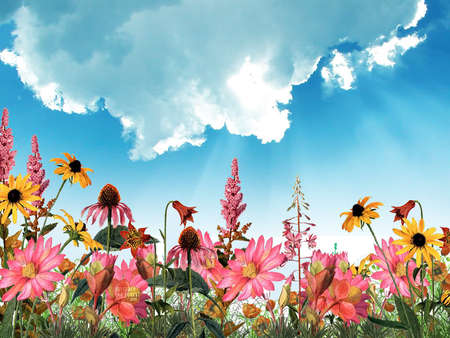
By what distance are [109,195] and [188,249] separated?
1.17ft

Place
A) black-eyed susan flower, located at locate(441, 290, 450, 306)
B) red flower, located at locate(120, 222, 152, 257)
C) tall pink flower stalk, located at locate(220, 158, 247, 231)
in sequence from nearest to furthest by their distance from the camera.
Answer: red flower, located at locate(120, 222, 152, 257) → black-eyed susan flower, located at locate(441, 290, 450, 306) → tall pink flower stalk, located at locate(220, 158, 247, 231)

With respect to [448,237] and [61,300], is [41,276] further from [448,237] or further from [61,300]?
[448,237]

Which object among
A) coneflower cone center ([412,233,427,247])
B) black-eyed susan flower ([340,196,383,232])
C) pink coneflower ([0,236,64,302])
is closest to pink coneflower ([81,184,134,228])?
pink coneflower ([0,236,64,302])

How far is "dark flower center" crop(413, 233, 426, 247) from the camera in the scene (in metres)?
1.30

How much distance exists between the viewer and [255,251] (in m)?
1.24

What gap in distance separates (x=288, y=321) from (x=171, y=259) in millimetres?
527

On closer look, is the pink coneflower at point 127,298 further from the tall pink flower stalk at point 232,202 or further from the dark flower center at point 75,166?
the tall pink flower stalk at point 232,202

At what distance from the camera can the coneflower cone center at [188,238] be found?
46.3 inches

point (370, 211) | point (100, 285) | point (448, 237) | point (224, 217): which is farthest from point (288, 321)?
point (224, 217)

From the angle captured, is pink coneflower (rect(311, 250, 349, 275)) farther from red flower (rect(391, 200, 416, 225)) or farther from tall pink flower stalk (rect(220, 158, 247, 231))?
tall pink flower stalk (rect(220, 158, 247, 231))

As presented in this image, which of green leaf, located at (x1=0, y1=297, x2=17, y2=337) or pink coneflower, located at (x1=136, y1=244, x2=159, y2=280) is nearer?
pink coneflower, located at (x1=136, y1=244, x2=159, y2=280)

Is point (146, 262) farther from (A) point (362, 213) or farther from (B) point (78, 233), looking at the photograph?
(A) point (362, 213)

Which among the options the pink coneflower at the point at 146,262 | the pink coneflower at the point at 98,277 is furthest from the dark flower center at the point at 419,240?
the pink coneflower at the point at 98,277

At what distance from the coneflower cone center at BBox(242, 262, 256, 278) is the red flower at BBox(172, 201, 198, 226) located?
0.24m
